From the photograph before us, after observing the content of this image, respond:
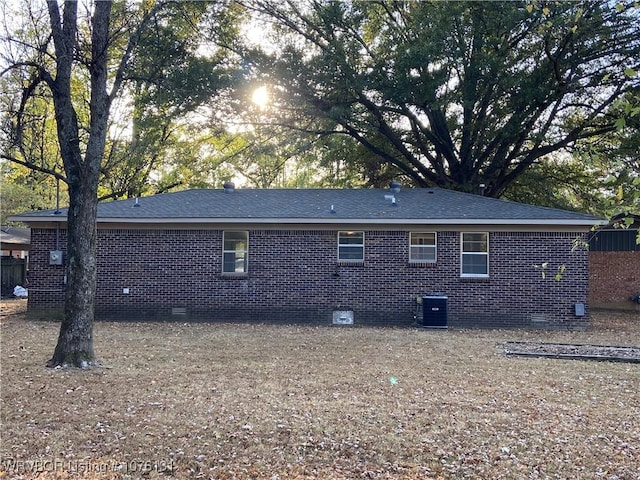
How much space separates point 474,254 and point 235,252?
21.9 ft

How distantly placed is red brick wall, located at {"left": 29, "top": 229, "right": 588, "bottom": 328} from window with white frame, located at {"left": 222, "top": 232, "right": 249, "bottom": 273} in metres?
0.24

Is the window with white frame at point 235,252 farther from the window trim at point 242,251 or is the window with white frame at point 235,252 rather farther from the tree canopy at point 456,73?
the tree canopy at point 456,73

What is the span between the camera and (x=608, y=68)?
17266 mm

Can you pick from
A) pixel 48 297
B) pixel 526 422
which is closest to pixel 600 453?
pixel 526 422

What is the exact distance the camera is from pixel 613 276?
19.3 m

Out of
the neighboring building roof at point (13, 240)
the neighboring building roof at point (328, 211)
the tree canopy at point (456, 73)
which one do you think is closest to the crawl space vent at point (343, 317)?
the neighboring building roof at point (328, 211)

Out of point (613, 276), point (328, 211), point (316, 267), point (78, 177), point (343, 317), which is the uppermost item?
point (328, 211)

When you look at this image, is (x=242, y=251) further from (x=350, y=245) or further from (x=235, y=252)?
(x=350, y=245)

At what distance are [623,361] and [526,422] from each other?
16.2ft

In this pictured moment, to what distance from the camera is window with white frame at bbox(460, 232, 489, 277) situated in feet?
48.4

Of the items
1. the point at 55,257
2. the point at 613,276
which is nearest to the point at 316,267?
the point at 55,257

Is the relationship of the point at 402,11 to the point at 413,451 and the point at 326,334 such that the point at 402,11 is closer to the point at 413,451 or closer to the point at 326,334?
the point at 326,334

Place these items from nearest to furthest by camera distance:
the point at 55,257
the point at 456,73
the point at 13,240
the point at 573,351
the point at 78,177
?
the point at 78,177, the point at 573,351, the point at 55,257, the point at 456,73, the point at 13,240

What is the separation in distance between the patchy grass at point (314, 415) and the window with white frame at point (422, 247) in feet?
15.8
